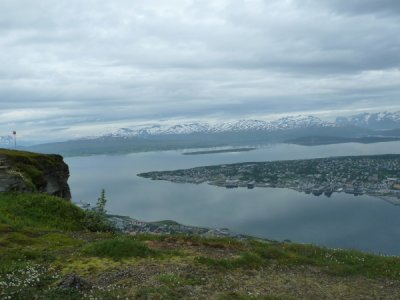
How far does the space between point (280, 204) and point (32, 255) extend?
154m

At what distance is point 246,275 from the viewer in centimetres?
1961

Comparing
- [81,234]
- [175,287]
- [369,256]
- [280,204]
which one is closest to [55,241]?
[81,234]

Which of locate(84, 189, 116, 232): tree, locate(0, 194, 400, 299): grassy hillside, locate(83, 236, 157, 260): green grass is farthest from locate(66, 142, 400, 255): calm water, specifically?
locate(83, 236, 157, 260): green grass

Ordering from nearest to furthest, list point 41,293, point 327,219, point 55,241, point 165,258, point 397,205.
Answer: point 41,293 → point 165,258 → point 55,241 → point 327,219 → point 397,205

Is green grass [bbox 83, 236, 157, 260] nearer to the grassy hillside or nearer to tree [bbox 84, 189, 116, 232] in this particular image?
→ the grassy hillside

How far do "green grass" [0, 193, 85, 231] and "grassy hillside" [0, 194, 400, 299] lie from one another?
2290 millimetres

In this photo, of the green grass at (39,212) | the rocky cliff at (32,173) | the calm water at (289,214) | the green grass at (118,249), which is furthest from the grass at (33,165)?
the calm water at (289,214)

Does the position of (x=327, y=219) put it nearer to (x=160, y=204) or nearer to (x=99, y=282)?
(x=160, y=204)

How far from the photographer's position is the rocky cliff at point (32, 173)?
3662cm

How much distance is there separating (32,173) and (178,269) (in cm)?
3080

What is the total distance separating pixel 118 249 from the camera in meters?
21.5

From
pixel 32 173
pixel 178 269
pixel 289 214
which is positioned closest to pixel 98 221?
pixel 32 173

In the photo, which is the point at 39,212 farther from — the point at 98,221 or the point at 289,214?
the point at 289,214

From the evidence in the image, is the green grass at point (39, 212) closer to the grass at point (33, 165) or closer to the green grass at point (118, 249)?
the grass at point (33, 165)
